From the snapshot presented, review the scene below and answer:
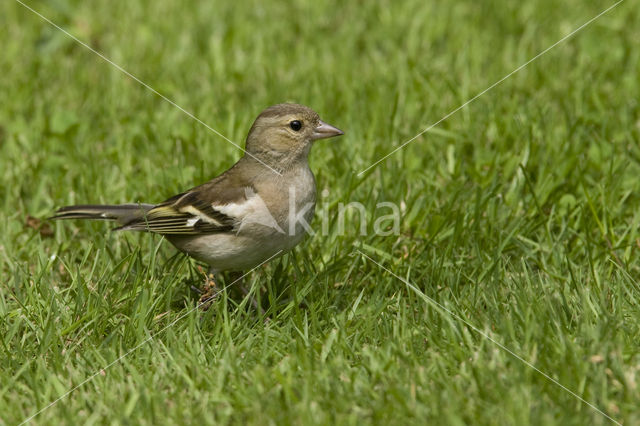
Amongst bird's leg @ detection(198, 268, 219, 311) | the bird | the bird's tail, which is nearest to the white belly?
the bird

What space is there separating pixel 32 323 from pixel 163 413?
109 centimetres

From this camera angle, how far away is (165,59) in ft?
25.3

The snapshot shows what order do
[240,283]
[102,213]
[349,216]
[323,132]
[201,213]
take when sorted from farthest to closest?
Result: [349,216] < [240,283] < [102,213] < [323,132] < [201,213]

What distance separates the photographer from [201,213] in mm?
4504

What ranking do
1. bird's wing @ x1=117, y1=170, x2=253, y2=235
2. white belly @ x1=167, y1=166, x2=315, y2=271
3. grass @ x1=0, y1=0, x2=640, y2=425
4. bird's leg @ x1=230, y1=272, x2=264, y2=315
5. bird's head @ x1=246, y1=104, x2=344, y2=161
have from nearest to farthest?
1. grass @ x1=0, y1=0, x2=640, y2=425
2. white belly @ x1=167, y1=166, x2=315, y2=271
3. bird's wing @ x1=117, y1=170, x2=253, y2=235
4. bird's head @ x1=246, y1=104, x2=344, y2=161
5. bird's leg @ x1=230, y1=272, x2=264, y2=315

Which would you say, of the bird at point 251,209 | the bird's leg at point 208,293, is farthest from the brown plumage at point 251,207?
the bird's leg at point 208,293

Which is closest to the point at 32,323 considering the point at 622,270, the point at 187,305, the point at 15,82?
the point at 187,305

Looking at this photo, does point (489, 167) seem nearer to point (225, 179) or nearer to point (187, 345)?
point (225, 179)

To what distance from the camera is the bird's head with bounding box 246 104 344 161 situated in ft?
15.0

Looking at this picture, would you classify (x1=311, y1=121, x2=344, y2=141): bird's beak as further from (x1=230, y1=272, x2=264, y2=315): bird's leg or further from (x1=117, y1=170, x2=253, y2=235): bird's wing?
(x1=230, y1=272, x2=264, y2=315): bird's leg

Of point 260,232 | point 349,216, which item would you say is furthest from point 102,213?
point 349,216

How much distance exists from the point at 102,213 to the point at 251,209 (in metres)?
0.95

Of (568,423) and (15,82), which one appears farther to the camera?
(15,82)

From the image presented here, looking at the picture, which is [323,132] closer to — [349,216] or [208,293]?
[349,216]
